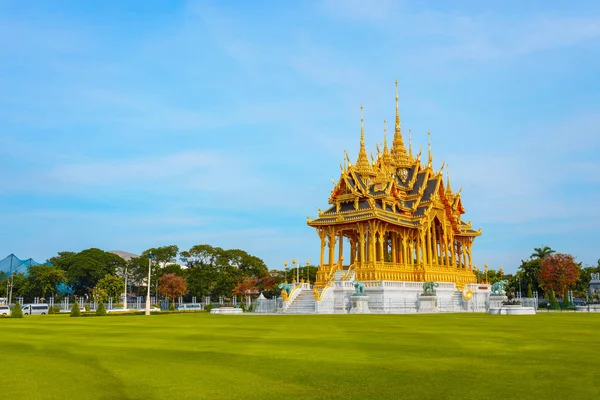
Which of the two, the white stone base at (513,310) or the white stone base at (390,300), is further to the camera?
the white stone base at (390,300)

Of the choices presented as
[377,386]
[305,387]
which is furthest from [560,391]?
[305,387]

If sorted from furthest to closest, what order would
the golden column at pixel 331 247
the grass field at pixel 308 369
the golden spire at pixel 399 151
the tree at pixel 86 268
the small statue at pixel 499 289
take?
1. the tree at pixel 86 268
2. the golden spire at pixel 399 151
3. the golden column at pixel 331 247
4. the small statue at pixel 499 289
5. the grass field at pixel 308 369

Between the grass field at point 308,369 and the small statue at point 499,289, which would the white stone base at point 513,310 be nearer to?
the small statue at point 499,289

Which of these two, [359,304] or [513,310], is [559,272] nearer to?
[513,310]

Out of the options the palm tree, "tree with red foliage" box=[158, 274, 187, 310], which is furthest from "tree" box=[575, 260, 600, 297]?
"tree with red foliage" box=[158, 274, 187, 310]

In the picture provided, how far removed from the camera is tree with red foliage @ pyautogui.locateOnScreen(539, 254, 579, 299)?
2621 inches

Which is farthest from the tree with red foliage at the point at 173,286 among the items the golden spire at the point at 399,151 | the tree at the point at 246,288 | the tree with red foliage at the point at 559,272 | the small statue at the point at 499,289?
→ the tree with red foliage at the point at 559,272

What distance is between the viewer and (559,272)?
6738 centimetres

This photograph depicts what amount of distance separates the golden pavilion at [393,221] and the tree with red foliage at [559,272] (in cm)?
1133

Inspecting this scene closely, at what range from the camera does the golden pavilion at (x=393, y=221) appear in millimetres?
48875

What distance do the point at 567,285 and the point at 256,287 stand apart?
4220 cm

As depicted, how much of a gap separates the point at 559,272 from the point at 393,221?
3060 centimetres

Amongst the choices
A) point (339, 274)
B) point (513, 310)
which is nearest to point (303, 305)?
point (339, 274)

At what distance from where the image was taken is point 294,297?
44.6m
